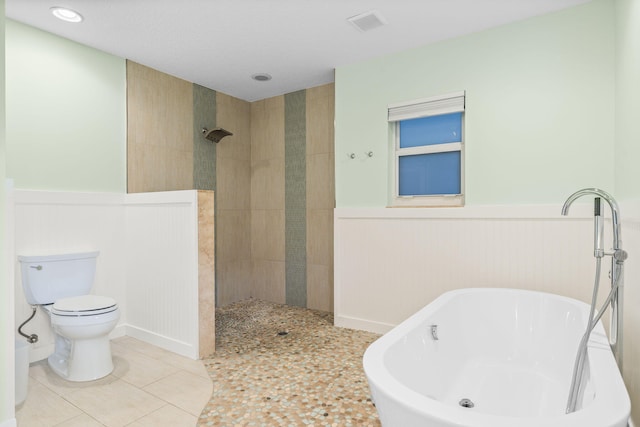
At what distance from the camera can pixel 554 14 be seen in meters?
2.51

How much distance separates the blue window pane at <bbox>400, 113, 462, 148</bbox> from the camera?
299 cm

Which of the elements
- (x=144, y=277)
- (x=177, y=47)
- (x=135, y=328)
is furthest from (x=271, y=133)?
(x=135, y=328)

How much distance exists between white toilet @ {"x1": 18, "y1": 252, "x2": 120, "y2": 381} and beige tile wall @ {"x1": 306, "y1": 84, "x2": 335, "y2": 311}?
199 centimetres

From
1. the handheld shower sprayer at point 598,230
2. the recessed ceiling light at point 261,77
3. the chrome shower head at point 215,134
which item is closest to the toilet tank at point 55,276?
the chrome shower head at point 215,134

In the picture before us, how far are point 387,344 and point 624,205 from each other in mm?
1516

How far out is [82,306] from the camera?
2371 mm

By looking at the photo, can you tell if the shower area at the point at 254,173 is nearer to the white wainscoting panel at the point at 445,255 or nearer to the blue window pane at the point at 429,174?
the white wainscoting panel at the point at 445,255

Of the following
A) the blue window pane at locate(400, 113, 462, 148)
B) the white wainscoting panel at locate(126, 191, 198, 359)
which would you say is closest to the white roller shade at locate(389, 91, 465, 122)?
the blue window pane at locate(400, 113, 462, 148)

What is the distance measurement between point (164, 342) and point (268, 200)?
1954mm

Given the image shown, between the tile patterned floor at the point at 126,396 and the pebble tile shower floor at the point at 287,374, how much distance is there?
119 millimetres

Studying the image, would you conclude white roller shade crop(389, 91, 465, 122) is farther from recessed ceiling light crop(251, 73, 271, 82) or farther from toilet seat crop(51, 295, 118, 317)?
toilet seat crop(51, 295, 118, 317)

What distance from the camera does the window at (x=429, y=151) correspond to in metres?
2.96

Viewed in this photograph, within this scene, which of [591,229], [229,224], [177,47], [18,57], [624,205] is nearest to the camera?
[624,205]

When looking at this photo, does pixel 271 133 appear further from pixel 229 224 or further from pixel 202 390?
pixel 202 390
